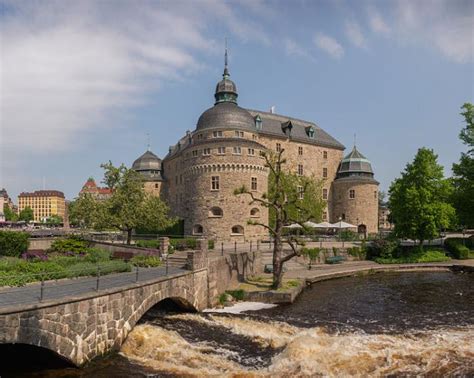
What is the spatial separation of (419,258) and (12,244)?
32951mm

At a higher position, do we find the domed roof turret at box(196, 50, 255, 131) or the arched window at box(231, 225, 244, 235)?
the domed roof turret at box(196, 50, 255, 131)

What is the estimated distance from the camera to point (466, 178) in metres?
42.6

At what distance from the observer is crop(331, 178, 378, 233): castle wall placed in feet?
184

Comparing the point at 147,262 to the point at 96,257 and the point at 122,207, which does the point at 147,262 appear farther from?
the point at 122,207

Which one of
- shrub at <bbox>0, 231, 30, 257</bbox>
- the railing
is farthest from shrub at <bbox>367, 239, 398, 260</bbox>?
shrub at <bbox>0, 231, 30, 257</bbox>

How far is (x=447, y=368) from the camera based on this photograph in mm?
11719

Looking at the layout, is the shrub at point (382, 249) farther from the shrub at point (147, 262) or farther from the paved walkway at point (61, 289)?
the paved walkway at point (61, 289)

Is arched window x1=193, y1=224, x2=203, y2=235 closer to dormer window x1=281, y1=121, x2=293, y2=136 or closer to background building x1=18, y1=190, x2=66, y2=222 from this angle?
dormer window x1=281, y1=121, x2=293, y2=136

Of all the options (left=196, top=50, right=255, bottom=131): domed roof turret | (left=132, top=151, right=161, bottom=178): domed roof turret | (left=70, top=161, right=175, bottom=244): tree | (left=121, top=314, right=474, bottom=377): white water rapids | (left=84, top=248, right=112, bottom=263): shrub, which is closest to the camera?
(left=121, top=314, right=474, bottom=377): white water rapids

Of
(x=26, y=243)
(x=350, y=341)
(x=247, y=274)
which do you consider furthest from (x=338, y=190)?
(x=350, y=341)

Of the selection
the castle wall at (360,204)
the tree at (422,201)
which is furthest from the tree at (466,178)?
the castle wall at (360,204)

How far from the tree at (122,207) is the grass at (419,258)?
64.2 ft

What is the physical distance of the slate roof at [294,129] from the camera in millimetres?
55312

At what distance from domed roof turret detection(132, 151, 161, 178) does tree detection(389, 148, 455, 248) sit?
123ft
